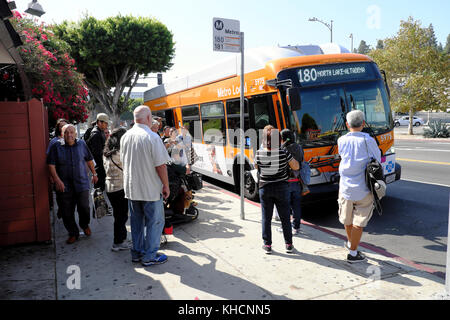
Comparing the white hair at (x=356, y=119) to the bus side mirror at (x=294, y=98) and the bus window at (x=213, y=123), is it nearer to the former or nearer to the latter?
the bus side mirror at (x=294, y=98)

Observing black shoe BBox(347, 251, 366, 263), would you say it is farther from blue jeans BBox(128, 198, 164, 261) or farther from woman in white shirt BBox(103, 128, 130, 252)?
woman in white shirt BBox(103, 128, 130, 252)

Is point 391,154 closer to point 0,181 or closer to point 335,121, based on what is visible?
point 335,121

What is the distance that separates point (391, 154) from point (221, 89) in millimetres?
4149

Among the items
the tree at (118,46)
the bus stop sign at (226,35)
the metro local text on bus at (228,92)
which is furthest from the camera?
the tree at (118,46)

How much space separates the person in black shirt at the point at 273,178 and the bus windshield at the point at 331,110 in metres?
1.76

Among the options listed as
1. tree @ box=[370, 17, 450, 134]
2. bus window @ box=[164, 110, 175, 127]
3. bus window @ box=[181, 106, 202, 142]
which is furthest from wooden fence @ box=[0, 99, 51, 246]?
tree @ box=[370, 17, 450, 134]

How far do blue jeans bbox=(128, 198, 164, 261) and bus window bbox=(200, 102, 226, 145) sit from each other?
4672 millimetres

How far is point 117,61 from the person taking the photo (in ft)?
79.3

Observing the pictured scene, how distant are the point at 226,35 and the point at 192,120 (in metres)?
5.19

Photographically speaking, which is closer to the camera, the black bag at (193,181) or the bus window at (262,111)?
the black bag at (193,181)

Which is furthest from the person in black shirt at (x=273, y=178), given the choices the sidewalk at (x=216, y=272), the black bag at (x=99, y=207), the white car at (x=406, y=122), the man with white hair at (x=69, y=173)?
the white car at (x=406, y=122)

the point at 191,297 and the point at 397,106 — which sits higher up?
the point at 397,106

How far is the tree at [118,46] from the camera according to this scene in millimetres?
22906
